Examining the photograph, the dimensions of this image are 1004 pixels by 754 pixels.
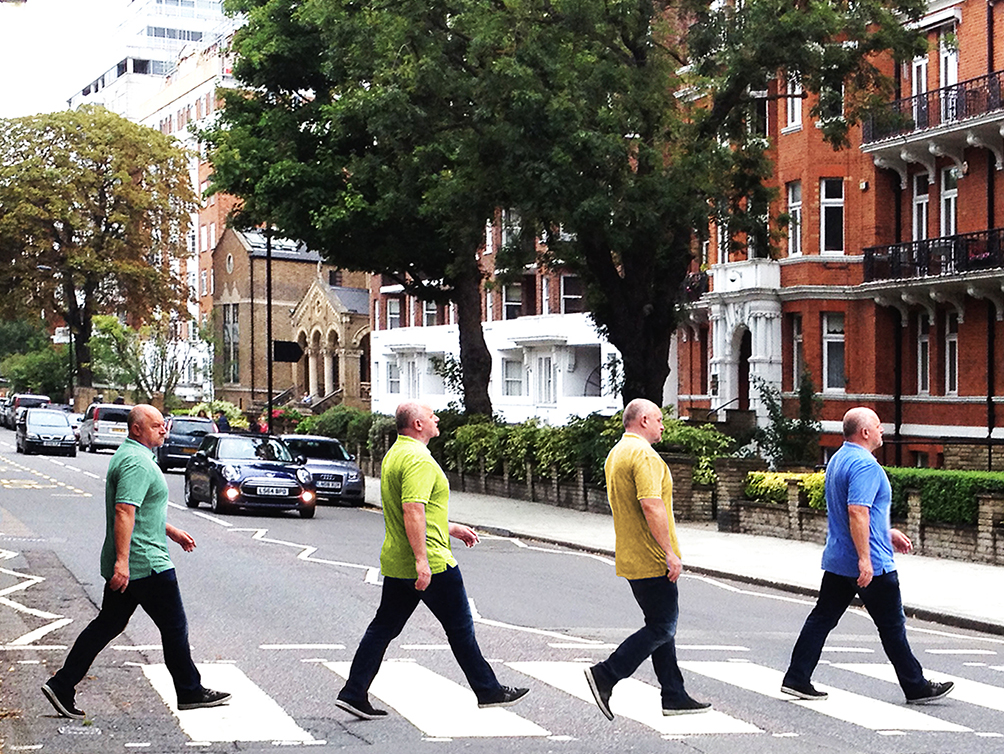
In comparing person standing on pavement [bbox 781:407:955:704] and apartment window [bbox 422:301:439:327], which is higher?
apartment window [bbox 422:301:439:327]

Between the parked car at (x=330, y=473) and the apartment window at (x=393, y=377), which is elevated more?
the apartment window at (x=393, y=377)

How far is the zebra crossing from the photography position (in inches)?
364

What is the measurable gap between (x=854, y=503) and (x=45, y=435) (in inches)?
2072

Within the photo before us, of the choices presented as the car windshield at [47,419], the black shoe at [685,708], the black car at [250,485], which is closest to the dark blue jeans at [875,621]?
the black shoe at [685,708]

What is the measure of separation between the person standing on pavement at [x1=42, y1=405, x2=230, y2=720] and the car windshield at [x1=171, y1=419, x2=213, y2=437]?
131 ft

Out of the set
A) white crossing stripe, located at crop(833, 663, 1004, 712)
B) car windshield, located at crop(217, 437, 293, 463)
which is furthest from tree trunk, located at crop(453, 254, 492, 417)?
white crossing stripe, located at crop(833, 663, 1004, 712)

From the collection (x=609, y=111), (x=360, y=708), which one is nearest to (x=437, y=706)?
(x=360, y=708)

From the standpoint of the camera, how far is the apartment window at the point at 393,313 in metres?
70.8

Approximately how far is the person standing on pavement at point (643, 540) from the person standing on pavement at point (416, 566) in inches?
29.3

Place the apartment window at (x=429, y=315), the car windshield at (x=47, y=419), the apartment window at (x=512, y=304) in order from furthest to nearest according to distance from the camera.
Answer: the apartment window at (x=429, y=315) → the apartment window at (x=512, y=304) → the car windshield at (x=47, y=419)

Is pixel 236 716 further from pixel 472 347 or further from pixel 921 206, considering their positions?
pixel 472 347

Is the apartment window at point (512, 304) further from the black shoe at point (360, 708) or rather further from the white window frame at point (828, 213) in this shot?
the black shoe at point (360, 708)

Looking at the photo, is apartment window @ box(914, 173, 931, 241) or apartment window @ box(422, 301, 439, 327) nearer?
apartment window @ box(914, 173, 931, 241)

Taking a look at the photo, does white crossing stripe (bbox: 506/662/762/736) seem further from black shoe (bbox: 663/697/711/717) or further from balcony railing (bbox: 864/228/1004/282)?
balcony railing (bbox: 864/228/1004/282)
